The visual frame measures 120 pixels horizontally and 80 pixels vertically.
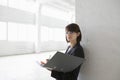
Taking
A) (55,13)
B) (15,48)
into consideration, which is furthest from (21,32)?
(55,13)

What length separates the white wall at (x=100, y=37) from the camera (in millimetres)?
1411

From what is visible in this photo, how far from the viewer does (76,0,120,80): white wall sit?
1.41 metres

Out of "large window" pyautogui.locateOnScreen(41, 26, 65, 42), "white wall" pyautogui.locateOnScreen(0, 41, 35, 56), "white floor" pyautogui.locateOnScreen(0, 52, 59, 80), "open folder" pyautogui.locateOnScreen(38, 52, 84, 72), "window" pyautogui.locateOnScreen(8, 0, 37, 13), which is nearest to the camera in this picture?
"open folder" pyautogui.locateOnScreen(38, 52, 84, 72)

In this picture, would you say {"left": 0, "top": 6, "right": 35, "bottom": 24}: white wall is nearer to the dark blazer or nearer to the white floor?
the white floor

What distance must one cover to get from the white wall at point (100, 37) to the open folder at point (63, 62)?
265mm

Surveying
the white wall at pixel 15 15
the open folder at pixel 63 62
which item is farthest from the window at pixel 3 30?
the open folder at pixel 63 62

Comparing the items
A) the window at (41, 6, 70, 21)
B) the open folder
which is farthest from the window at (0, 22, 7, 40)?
the open folder

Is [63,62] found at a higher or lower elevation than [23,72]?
higher

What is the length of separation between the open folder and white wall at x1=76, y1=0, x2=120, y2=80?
0.26 meters

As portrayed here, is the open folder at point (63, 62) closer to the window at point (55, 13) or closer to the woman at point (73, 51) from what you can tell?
the woman at point (73, 51)

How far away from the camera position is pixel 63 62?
138cm

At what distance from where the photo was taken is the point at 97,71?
5.01 feet

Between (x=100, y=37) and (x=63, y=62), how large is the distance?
450mm

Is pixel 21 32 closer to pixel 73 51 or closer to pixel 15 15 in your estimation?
pixel 15 15
